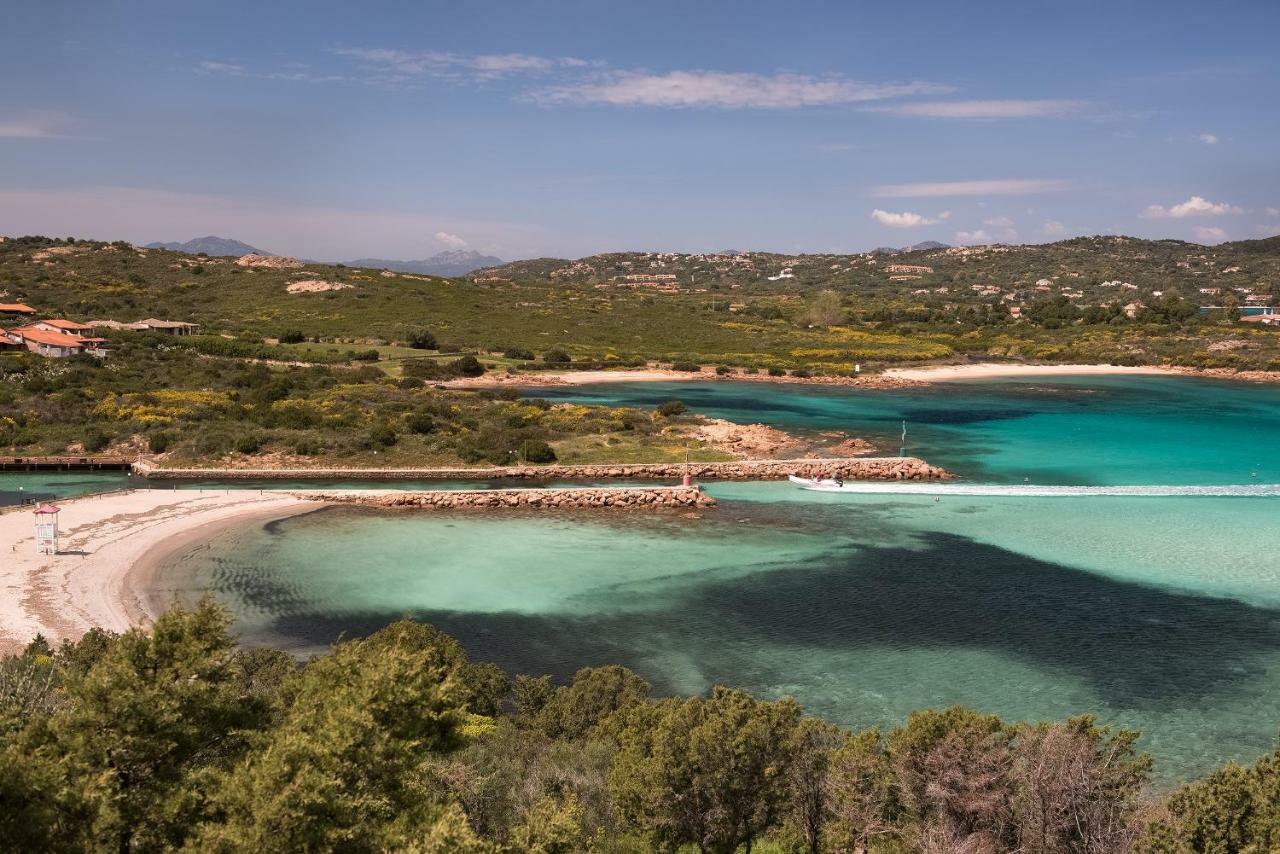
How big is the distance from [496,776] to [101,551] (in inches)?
1084

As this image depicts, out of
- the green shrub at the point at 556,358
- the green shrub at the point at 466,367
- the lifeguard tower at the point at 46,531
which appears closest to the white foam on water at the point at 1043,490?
the lifeguard tower at the point at 46,531

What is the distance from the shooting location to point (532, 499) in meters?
47.2

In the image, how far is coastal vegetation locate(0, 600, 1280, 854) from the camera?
418 inches

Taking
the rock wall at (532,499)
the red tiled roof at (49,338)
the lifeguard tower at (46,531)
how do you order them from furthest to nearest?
the red tiled roof at (49,338), the rock wall at (532,499), the lifeguard tower at (46,531)

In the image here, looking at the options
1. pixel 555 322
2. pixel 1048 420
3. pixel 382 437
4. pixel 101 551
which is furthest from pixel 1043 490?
pixel 555 322

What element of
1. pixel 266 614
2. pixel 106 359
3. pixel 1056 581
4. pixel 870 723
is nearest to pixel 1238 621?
pixel 1056 581

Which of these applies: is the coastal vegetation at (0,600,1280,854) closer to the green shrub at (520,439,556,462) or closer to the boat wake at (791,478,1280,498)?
the boat wake at (791,478,1280,498)

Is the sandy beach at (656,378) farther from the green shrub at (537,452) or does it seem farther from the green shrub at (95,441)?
the green shrub at (95,441)

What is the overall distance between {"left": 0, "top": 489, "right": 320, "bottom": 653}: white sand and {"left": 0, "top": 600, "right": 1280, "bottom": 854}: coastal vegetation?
34.9ft

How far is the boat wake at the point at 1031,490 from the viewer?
→ 1969 inches

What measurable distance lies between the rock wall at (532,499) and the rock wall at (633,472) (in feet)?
14.0

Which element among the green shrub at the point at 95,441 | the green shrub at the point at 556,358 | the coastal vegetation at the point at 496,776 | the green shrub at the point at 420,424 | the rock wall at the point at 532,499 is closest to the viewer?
the coastal vegetation at the point at 496,776

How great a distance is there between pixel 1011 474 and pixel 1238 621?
25.9 m

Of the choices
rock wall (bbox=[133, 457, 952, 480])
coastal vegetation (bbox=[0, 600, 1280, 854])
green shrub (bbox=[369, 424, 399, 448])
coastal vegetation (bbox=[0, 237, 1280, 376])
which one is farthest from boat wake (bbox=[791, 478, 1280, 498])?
coastal vegetation (bbox=[0, 237, 1280, 376])
